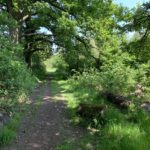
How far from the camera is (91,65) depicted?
111 ft

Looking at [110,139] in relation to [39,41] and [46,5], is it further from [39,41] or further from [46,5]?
[39,41]

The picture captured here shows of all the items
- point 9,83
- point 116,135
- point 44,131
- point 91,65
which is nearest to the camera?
point 116,135

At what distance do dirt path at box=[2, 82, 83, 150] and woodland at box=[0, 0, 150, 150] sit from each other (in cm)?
30

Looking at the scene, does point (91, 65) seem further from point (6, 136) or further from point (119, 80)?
point (6, 136)

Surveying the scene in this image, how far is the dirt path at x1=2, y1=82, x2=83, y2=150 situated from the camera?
367 inches

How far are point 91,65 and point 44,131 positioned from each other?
23.5 metres

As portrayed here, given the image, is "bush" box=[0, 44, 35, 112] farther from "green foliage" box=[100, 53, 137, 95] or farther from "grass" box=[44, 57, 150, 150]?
"green foliage" box=[100, 53, 137, 95]

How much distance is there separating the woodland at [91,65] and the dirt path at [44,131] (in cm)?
30

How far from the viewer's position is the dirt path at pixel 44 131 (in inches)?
367

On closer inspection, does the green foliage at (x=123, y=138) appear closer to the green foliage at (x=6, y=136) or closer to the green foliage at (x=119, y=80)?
the green foliage at (x=6, y=136)

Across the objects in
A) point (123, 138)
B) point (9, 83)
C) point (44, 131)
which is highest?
point (9, 83)

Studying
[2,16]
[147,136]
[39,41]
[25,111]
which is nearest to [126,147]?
[147,136]

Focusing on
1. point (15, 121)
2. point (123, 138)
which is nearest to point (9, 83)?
point (15, 121)

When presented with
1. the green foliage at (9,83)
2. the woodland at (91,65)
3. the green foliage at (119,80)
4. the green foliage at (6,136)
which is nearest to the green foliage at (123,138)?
the woodland at (91,65)
